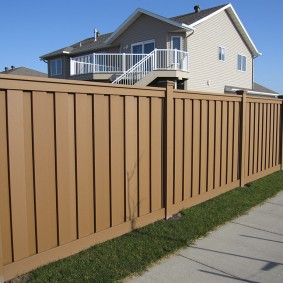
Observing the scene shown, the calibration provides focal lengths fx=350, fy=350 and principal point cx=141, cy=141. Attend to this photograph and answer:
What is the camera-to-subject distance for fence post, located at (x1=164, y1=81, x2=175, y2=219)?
5020 mm

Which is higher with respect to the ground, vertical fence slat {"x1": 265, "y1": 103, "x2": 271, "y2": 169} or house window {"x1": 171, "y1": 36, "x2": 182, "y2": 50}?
house window {"x1": 171, "y1": 36, "x2": 182, "y2": 50}

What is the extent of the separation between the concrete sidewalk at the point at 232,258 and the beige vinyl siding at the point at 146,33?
18477mm

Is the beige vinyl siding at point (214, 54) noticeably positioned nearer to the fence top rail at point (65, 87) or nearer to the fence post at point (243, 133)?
the fence post at point (243, 133)

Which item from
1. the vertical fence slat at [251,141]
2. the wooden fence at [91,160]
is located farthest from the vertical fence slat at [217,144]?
the vertical fence slat at [251,141]

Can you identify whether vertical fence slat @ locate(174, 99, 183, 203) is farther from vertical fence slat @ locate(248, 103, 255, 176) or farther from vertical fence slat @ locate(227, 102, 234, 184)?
vertical fence slat @ locate(248, 103, 255, 176)

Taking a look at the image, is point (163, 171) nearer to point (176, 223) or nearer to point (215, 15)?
point (176, 223)

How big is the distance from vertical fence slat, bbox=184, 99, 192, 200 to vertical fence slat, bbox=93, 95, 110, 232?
1705 millimetres

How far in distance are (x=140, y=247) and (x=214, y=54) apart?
2173 cm

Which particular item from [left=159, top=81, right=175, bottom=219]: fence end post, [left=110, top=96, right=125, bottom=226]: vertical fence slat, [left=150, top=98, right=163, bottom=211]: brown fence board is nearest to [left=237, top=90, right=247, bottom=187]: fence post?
[left=159, top=81, right=175, bottom=219]: fence end post

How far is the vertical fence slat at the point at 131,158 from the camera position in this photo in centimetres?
446

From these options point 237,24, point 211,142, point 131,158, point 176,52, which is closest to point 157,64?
point 176,52

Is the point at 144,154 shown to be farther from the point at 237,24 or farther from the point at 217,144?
the point at 237,24

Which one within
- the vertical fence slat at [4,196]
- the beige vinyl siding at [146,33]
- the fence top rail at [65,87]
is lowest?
the vertical fence slat at [4,196]

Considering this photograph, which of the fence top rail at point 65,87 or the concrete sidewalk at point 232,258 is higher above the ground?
the fence top rail at point 65,87
